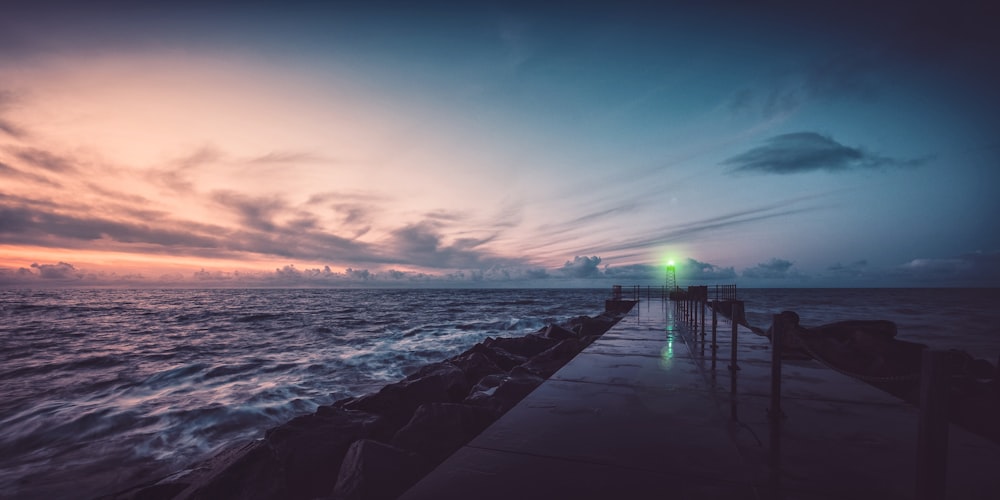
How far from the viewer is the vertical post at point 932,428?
6.56 feet

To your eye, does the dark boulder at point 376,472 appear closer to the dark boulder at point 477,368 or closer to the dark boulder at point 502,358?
the dark boulder at point 477,368

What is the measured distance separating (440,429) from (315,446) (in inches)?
62.4

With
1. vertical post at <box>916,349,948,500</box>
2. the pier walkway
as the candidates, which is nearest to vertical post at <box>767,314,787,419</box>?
the pier walkway

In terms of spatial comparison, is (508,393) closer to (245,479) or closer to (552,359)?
(245,479)

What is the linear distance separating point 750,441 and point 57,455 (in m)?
10.7

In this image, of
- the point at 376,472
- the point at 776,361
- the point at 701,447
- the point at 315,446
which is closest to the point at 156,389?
→ the point at 315,446

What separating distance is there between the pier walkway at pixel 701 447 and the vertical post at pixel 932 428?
3.60ft

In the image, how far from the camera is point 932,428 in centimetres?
204

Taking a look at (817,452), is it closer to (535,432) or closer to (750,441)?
(750,441)

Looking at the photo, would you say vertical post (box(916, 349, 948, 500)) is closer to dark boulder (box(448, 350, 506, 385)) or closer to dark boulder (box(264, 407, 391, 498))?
dark boulder (box(264, 407, 391, 498))

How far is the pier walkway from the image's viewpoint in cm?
304

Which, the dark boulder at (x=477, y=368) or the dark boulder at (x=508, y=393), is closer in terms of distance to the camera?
the dark boulder at (x=508, y=393)

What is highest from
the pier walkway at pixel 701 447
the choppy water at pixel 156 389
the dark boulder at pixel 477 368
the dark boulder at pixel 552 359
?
the pier walkway at pixel 701 447

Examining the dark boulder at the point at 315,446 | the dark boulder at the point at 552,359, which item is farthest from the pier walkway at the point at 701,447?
the dark boulder at the point at 552,359
